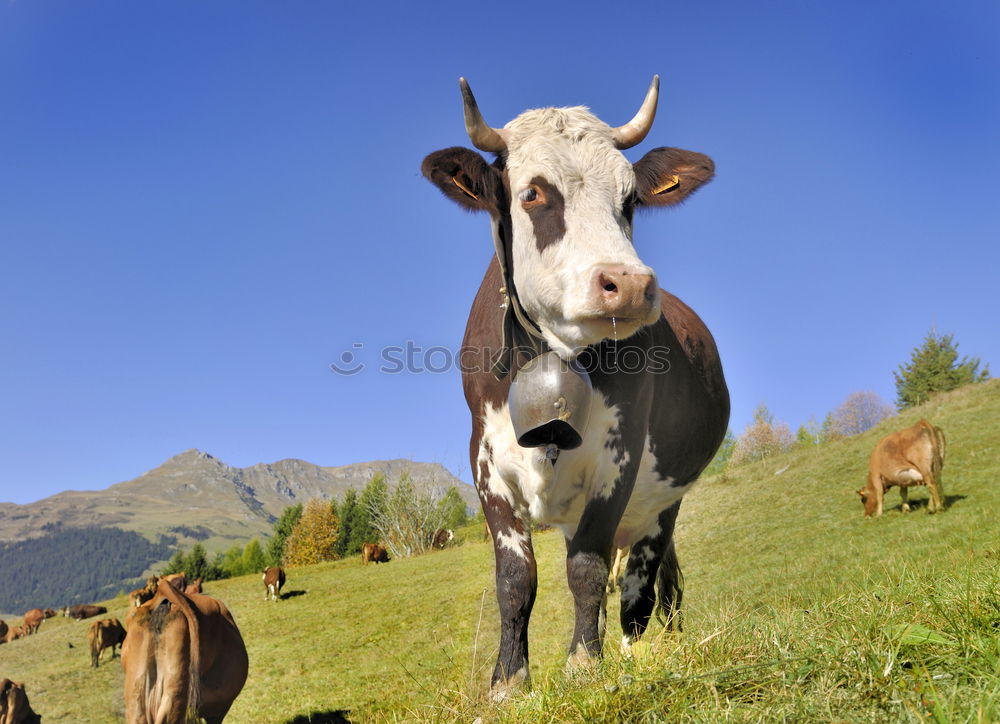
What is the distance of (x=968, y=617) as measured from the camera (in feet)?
10.7

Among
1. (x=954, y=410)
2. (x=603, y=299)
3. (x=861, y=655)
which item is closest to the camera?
(x=861, y=655)

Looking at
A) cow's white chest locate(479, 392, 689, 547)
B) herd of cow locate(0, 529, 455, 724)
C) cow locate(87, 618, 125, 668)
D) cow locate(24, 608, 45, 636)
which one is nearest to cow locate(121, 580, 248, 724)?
herd of cow locate(0, 529, 455, 724)

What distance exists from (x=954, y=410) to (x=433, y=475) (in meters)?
29.9

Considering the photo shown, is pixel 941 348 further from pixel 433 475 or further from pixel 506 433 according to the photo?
pixel 506 433

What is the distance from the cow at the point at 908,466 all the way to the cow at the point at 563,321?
12.5m

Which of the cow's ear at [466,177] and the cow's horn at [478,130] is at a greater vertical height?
the cow's horn at [478,130]

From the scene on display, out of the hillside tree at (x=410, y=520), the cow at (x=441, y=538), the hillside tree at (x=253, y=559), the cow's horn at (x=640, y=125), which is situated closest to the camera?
the cow's horn at (x=640, y=125)

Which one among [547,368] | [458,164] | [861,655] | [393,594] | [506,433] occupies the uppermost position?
[458,164]

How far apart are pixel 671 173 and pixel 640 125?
0.41 m

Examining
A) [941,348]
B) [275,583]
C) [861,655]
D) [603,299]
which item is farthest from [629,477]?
[941,348]

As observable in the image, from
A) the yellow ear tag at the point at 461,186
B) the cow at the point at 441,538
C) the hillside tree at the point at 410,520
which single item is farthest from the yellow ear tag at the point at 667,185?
the hillside tree at the point at 410,520

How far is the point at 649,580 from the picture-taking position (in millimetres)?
5363

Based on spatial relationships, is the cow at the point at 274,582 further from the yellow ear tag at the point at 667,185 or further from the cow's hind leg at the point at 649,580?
the yellow ear tag at the point at 667,185

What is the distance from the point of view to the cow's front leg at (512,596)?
3854 millimetres
